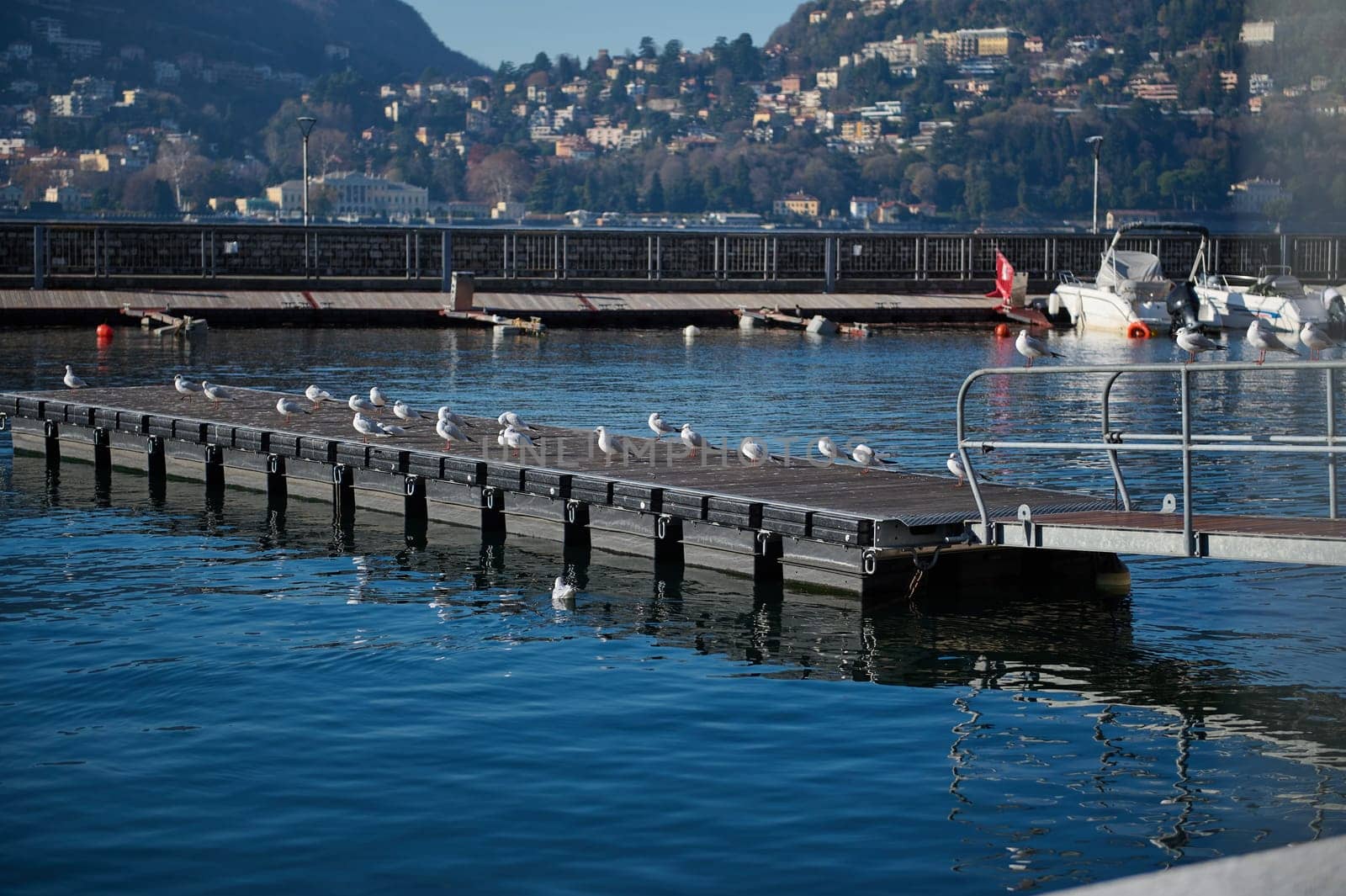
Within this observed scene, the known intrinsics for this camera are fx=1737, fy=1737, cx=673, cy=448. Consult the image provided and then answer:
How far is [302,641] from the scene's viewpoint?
47.4 feet

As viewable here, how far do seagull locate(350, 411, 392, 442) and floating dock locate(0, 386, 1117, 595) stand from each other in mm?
208

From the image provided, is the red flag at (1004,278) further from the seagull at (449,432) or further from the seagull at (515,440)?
the seagull at (515,440)

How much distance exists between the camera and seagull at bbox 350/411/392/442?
20766mm

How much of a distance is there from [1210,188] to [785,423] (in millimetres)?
153905

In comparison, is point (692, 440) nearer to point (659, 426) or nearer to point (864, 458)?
point (659, 426)

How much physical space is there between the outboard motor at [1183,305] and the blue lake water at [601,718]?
91.4ft

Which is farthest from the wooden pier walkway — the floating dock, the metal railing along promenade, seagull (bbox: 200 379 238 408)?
the metal railing along promenade

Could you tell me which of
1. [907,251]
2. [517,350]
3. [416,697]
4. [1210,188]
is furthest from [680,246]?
[1210,188]

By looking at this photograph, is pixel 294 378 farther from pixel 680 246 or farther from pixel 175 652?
pixel 680 246

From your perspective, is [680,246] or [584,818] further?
[680,246]

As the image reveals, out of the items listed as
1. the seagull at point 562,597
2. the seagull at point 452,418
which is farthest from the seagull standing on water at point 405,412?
the seagull at point 562,597

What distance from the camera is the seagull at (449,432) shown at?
20062 mm

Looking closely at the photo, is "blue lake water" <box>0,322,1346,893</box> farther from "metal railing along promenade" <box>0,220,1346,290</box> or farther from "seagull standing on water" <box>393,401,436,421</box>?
"metal railing along promenade" <box>0,220,1346,290</box>

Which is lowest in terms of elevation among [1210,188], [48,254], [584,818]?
[584,818]
